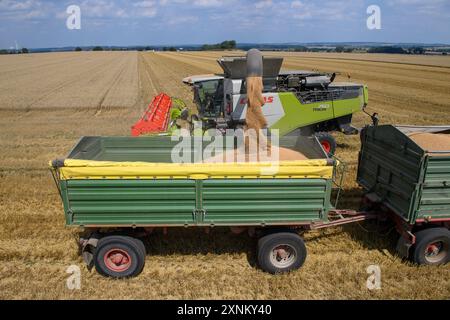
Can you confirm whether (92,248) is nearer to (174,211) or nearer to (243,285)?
(174,211)

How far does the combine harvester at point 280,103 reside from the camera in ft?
29.3

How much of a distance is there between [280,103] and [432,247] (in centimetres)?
480

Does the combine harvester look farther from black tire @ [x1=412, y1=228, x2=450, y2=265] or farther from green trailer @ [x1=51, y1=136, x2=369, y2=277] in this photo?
black tire @ [x1=412, y1=228, x2=450, y2=265]

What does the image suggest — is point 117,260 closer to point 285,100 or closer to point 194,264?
point 194,264

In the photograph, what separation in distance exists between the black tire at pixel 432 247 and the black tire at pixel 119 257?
3751 millimetres

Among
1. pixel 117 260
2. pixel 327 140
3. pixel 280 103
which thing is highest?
pixel 280 103

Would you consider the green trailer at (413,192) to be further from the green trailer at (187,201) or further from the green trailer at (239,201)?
the green trailer at (187,201)

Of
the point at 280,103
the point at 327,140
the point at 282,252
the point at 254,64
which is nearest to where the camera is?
the point at 282,252

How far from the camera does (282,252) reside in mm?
5266

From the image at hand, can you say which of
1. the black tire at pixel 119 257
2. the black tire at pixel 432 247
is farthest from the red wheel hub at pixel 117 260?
the black tire at pixel 432 247

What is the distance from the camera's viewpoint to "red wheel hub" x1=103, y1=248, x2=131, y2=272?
5.14 meters

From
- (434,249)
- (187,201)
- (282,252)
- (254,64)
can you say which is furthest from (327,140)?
(187,201)

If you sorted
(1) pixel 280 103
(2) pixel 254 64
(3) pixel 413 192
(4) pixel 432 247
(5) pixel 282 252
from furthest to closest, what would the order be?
(1) pixel 280 103 < (2) pixel 254 64 < (4) pixel 432 247 < (5) pixel 282 252 < (3) pixel 413 192

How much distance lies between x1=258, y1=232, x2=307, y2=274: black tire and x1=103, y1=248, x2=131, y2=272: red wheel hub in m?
1.78
